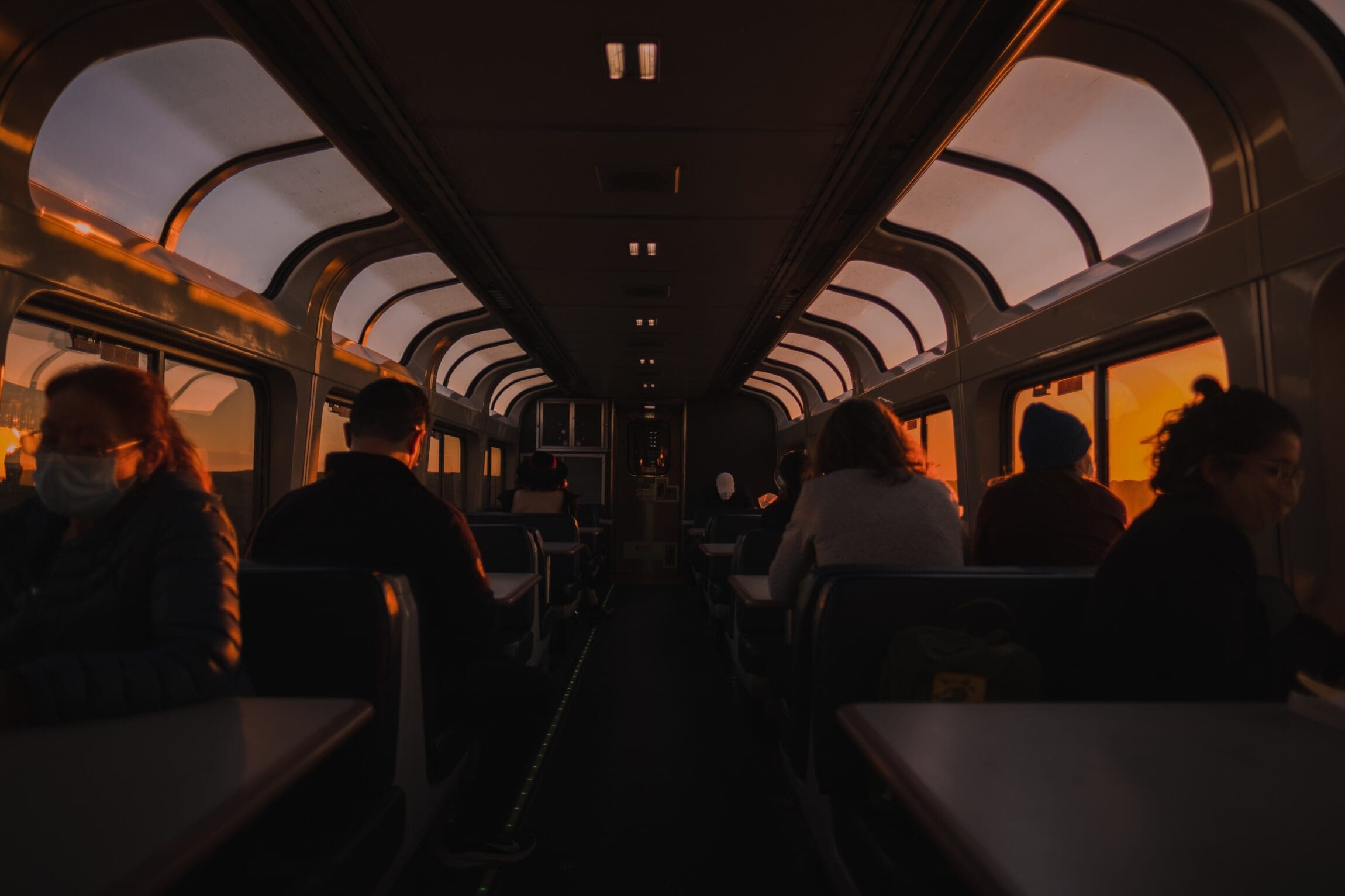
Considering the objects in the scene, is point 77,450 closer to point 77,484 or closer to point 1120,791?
point 77,484

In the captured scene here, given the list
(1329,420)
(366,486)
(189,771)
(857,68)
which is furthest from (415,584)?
(1329,420)

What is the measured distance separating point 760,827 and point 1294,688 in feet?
6.04

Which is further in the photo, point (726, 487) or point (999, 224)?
point (726, 487)

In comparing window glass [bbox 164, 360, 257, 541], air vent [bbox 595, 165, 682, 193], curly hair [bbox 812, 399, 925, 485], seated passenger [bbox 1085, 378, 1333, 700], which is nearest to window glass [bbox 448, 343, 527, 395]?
window glass [bbox 164, 360, 257, 541]

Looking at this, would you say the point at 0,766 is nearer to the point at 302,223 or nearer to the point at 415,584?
the point at 415,584

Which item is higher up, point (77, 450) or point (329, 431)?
point (329, 431)

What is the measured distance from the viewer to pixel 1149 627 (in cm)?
138

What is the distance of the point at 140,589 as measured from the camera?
137cm

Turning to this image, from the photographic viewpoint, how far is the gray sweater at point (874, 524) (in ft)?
7.39

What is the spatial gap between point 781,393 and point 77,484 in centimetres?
959

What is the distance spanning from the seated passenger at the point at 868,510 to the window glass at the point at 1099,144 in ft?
5.22

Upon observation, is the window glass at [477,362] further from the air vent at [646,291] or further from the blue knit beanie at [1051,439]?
the blue knit beanie at [1051,439]

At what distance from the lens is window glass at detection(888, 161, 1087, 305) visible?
12.6 feet

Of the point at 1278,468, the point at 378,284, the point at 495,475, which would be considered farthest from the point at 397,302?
the point at 1278,468
